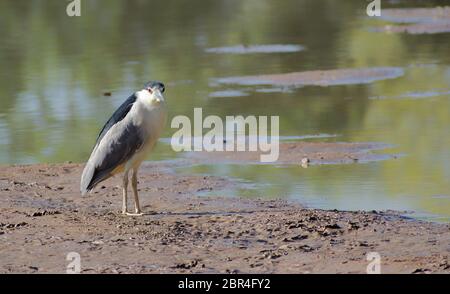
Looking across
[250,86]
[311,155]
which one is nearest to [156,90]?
[311,155]

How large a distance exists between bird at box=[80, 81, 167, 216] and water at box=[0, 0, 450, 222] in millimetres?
1696

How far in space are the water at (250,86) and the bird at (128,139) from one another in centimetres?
170

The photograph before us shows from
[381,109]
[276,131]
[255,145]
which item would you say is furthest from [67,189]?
[381,109]

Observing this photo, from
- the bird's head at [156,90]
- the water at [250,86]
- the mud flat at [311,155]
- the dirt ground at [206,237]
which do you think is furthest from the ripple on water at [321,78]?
the bird's head at [156,90]

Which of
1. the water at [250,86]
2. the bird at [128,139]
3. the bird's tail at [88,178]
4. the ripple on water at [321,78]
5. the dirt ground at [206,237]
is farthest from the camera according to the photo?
the ripple on water at [321,78]

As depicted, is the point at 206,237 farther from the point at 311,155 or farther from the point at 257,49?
the point at 257,49

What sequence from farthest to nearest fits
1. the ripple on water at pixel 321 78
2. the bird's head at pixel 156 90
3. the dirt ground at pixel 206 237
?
the ripple on water at pixel 321 78
the bird's head at pixel 156 90
the dirt ground at pixel 206 237

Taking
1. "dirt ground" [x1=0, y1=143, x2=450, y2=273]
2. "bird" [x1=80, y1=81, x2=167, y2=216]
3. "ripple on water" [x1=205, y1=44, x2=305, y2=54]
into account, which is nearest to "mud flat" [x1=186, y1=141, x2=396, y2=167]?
"dirt ground" [x1=0, y1=143, x2=450, y2=273]

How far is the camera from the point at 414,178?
12.6 metres

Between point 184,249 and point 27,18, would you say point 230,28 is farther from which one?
point 184,249

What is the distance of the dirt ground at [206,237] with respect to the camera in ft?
28.0

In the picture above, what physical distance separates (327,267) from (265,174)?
4.64 meters

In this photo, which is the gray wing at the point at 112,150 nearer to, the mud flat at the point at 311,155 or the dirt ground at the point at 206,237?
the dirt ground at the point at 206,237

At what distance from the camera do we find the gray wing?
1046 cm
